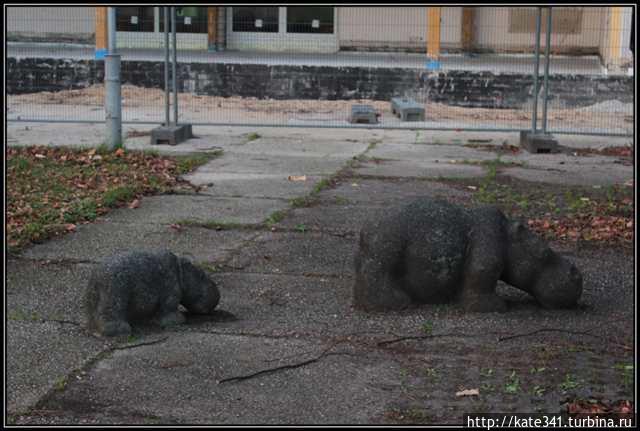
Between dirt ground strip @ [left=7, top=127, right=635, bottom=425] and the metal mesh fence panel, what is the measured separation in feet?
30.6

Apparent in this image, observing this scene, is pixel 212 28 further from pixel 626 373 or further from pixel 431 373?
pixel 626 373

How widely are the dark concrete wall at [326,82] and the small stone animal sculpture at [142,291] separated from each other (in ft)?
44.7

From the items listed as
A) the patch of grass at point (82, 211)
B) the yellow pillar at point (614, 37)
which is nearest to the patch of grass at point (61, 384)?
the patch of grass at point (82, 211)

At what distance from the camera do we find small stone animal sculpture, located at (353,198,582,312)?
20.4ft

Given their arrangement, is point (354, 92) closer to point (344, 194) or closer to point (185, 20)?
point (185, 20)

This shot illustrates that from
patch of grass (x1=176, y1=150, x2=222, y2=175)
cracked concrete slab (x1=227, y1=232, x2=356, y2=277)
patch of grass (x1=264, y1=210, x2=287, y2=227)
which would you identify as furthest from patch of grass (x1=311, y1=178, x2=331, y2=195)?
cracked concrete slab (x1=227, y1=232, x2=356, y2=277)

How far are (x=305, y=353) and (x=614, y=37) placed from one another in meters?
16.9

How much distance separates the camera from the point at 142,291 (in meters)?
5.88

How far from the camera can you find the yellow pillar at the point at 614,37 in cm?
1956

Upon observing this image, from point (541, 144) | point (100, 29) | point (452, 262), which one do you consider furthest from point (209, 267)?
point (100, 29)

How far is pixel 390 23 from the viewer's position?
78.9ft

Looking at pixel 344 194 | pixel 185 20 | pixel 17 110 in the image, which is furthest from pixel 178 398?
pixel 185 20

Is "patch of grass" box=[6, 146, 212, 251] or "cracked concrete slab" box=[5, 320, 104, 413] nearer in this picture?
"cracked concrete slab" box=[5, 320, 104, 413]

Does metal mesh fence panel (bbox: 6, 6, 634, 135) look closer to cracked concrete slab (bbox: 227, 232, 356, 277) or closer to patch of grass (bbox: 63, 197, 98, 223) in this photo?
patch of grass (bbox: 63, 197, 98, 223)
